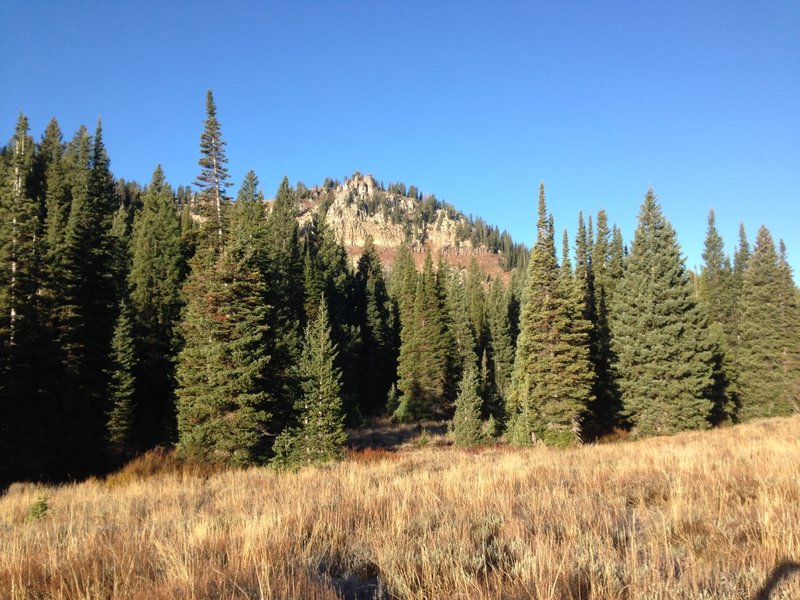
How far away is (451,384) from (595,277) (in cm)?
2024

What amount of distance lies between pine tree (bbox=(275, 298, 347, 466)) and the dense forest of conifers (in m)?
0.10

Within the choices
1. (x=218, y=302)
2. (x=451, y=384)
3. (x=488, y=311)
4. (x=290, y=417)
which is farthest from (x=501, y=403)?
(x=488, y=311)

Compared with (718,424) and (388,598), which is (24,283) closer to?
(388,598)

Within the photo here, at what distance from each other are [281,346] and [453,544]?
2185cm

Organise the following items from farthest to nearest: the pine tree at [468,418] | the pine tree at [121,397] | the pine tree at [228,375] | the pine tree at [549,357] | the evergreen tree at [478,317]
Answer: the evergreen tree at [478,317]
the pine tree at [468,418]
the pine tree at [549,357]
the pine tree at [121,397]
the pine tree at [228,375]

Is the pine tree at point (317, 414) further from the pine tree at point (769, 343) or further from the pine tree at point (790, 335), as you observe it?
the pine tree at point (790, 335)

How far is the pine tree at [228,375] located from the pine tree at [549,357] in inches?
652

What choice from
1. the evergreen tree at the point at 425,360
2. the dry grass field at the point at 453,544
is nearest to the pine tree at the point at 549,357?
the evergreen tree at the point at 425,360

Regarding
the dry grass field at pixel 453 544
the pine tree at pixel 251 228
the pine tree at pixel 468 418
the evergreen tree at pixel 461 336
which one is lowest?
the pine tree at pixel 468 418

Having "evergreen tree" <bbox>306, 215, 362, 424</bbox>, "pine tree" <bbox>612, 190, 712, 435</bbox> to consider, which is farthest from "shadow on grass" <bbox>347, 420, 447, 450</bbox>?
"pine tree" <bbox>612, 190, 712, 435</bbox>

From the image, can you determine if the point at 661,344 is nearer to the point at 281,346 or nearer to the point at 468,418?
the point at 468,418

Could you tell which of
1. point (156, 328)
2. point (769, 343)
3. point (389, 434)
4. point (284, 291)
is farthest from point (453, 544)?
point (769, 343)

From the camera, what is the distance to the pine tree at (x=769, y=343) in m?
40.5

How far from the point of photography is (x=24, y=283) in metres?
22.2
